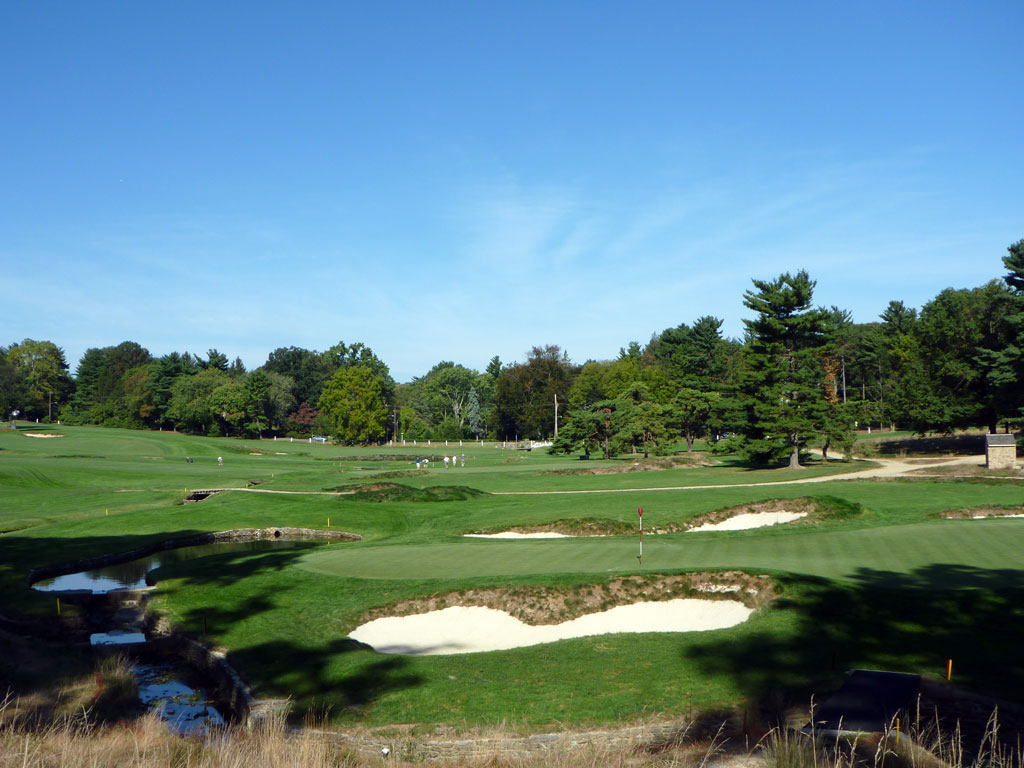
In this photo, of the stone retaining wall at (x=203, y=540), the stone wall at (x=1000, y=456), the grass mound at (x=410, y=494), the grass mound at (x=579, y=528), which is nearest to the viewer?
the stone retaining wall at (x=203, y=540)

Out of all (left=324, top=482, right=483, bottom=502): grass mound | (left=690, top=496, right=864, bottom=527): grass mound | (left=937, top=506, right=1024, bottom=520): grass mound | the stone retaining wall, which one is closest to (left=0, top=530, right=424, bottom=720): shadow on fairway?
the stone retaining wall

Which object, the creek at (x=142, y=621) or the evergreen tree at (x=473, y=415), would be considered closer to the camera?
the creek at (x=142, y=621)

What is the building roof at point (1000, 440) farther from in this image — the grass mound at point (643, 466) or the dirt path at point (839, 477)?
the grass mound at point (643, 466)

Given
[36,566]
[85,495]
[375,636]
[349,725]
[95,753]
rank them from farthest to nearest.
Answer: [85,495], [36,566], [375,636], [349,725], [95,753]

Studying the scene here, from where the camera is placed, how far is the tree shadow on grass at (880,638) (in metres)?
10.8

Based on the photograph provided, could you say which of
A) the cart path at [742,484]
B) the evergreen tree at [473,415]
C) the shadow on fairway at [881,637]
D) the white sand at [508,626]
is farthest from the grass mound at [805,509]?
the evergreen tree at [473,415]

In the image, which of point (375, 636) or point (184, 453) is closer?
point (375, 636)

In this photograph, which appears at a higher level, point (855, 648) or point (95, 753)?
point (95, 753)

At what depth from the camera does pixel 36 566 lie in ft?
75.8

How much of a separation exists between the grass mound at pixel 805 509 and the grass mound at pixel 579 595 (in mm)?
12676

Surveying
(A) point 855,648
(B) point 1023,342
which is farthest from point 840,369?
(A) point 855,648

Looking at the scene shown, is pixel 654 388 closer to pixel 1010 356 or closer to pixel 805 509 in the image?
pixel 1010 356

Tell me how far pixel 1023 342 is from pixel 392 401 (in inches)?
3838

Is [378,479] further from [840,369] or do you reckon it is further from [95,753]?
[840,369]
